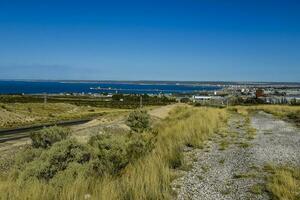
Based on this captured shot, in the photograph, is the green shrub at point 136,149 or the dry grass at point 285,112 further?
the dry grass at point 285,112

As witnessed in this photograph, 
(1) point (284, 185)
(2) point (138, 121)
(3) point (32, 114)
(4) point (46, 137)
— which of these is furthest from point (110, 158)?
(3) point (32, 114)

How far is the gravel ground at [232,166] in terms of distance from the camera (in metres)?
8.66

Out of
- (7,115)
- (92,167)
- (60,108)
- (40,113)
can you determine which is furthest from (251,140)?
(60,108)

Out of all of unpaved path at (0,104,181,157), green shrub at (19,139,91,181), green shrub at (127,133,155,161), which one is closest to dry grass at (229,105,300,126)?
unpaved path at (0,104,181,157)

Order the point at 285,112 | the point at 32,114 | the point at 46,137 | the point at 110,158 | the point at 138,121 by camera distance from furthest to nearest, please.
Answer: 1. the point at 32,114
2. the point at 285,112
3. the point at 138,121
4. the point at 46,137
5. the point at 110,158

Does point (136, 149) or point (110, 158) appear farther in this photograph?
point (136, 149)

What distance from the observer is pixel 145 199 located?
24.6ft

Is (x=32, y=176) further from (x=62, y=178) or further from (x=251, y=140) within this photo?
(x=251, y=140)

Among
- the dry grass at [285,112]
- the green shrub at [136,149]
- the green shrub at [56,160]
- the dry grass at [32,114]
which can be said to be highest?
the green shrub at [56,160]

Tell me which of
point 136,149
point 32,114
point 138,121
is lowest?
point 32,114

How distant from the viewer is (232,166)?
11.6 meters

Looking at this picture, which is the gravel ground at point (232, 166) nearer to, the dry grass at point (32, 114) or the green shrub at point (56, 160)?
the green shrub at point (56, 160)

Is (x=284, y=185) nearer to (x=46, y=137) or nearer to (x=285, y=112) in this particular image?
(x=46, y=137)

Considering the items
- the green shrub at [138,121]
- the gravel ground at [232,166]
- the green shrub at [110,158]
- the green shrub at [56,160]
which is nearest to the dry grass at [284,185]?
the gravel ground at [232,166]
